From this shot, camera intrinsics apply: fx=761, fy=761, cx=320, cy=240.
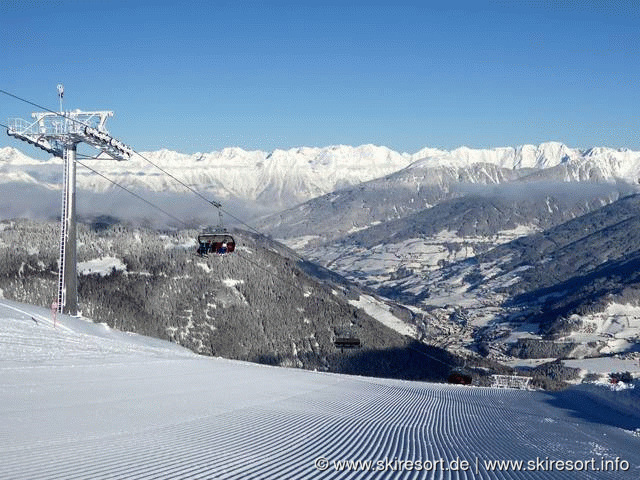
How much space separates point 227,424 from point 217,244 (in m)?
29.1

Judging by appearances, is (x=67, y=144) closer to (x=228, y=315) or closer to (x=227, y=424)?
(x=227, y=424)

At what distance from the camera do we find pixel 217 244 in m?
52.4

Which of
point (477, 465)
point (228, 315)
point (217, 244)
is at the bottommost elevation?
point (228, 315)

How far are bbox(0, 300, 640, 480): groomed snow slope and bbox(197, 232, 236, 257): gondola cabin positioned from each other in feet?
27.1

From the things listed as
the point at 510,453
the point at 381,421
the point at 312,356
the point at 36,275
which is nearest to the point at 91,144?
the point at 381,421

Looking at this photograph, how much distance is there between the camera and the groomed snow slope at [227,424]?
1745 centimetres

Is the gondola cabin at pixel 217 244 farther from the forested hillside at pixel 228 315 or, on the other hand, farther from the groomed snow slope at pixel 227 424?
the forested hillside at pixel 228 315

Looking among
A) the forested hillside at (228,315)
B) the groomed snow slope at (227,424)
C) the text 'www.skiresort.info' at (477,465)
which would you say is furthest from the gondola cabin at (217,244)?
the forested hillside at (228,315)

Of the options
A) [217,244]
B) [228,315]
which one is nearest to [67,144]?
[217,244]

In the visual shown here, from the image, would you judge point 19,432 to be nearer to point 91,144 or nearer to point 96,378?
point 96,378

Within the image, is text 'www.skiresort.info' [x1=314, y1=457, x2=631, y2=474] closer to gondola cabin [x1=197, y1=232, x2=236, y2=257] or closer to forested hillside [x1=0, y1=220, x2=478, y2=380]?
gondola cabin [x1=197, y1=232, x2=236, y2=257]

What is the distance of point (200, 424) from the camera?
23.3 meters

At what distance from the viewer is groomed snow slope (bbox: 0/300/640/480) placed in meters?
17.5

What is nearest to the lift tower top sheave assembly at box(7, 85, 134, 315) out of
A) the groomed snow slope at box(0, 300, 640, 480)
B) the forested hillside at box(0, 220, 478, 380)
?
the groomed snow slope at box(0, 300, 640, 480)
